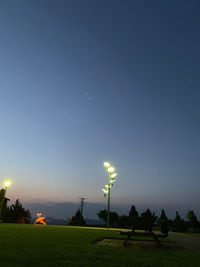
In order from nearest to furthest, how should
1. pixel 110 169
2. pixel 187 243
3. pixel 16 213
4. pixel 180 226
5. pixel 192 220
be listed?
pixel 187 243 < pixel 110 169 < pixel 180 226 < pixel 192 220 < pixel 16 213

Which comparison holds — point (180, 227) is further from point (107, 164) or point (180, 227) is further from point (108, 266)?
point (108, 266)

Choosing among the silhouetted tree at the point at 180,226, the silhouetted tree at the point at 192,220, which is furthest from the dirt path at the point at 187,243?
the silhouetted tree at the point at 192,220

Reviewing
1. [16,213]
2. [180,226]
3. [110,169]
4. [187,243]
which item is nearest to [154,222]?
[187,243]

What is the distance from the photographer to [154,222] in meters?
Result: 8.47

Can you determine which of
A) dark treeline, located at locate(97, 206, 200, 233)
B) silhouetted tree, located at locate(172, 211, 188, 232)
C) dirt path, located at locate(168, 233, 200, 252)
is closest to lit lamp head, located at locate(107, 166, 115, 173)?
dark treeline, located at locate(97, 206, 200, 233)

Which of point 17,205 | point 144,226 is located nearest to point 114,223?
point 17,205

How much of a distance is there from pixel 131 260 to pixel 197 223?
33.4 m

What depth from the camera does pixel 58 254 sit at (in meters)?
5.37

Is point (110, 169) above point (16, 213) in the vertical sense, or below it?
above

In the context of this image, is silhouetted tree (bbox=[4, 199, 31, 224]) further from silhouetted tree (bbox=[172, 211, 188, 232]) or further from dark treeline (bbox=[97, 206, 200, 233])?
silhouetted tree (bbox=[172, 211, 188, 232])

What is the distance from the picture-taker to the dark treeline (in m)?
8.27

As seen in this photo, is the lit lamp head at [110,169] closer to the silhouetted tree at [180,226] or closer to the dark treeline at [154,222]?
the dark treeline at [154,222]

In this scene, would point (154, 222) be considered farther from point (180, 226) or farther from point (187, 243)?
point (180, 226)

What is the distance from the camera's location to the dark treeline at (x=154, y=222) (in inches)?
325
